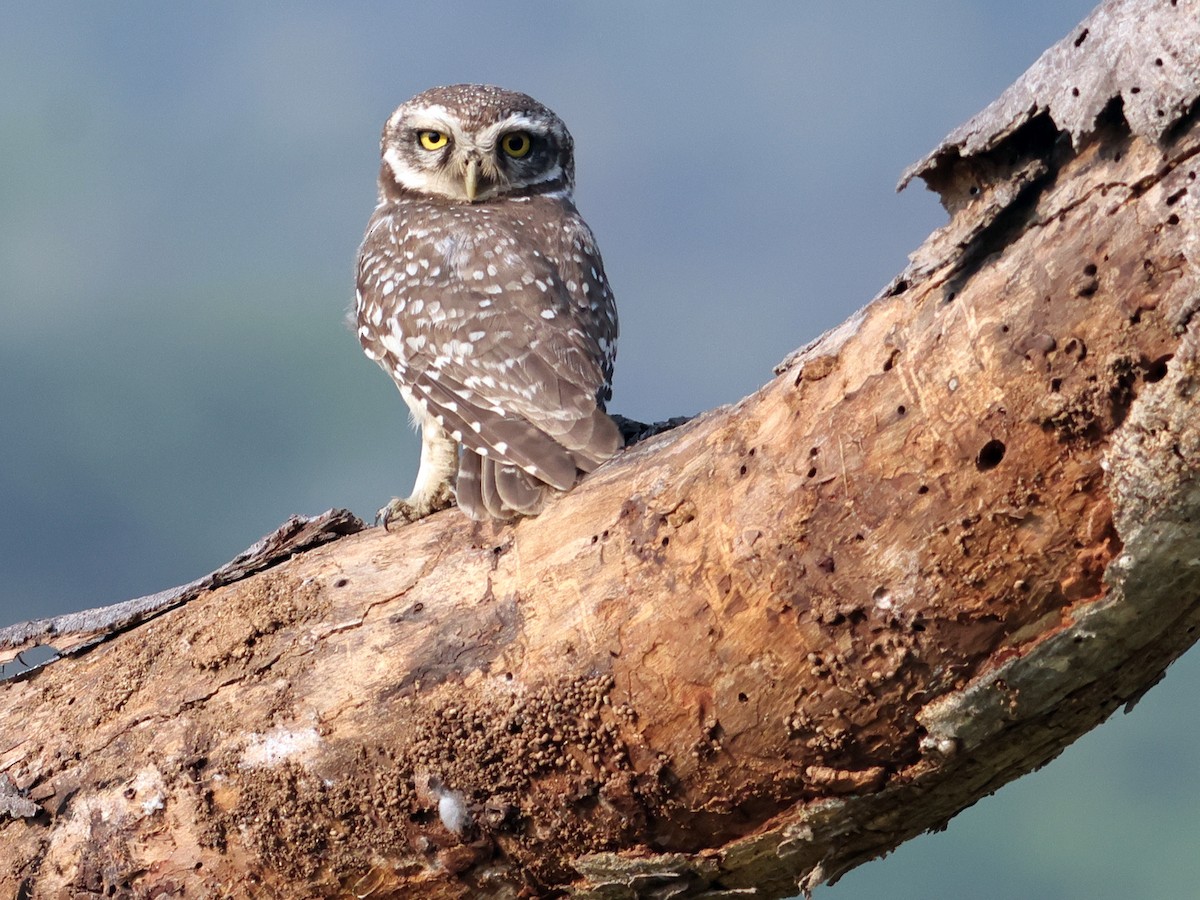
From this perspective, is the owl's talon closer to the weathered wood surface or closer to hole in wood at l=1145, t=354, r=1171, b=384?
the weathered wood surface

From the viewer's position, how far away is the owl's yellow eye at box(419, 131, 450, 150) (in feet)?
18.8

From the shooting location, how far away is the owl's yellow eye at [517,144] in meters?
5.76

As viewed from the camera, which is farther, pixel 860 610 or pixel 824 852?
pixel 824 852

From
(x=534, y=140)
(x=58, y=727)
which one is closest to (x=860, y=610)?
(x=58, y=727)

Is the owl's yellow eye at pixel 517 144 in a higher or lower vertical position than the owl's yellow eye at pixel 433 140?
lower

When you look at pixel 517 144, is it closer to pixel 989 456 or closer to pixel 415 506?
pixel 415 506

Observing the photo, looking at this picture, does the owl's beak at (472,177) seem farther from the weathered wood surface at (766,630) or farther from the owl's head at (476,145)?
the weathered wood surface at (766,630)

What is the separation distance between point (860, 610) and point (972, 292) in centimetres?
68

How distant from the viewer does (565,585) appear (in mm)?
3012

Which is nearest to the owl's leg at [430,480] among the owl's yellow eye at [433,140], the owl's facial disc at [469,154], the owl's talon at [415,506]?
the owl's talon at [415,506]

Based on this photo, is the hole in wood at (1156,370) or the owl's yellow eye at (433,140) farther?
the owl's yellow eye at (433,140)

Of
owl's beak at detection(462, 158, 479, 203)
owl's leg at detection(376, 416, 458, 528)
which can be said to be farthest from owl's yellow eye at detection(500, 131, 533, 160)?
owl's leg at detection(376, 416, 458, 528)

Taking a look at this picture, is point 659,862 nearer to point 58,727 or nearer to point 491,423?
point 491,423

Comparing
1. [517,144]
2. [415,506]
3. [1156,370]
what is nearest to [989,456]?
[1156,370]
